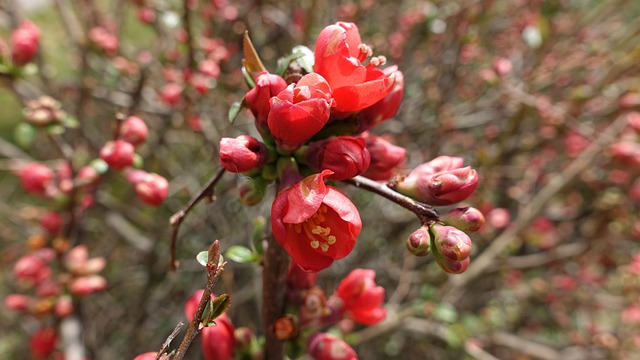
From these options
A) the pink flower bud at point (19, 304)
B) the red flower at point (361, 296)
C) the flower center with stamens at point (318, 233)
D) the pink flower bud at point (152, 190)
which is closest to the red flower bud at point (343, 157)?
the flower center with stamens at point (318, 233)

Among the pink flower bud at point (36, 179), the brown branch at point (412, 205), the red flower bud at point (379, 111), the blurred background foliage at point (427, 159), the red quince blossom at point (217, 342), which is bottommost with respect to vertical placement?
the blurred background foliage at point (427, 159)

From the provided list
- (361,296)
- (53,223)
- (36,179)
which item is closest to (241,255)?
(361,296)

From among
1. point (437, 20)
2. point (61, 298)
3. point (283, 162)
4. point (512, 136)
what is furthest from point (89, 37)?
point (512, 136)

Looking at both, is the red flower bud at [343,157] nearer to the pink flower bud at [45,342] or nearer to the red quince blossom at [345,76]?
the red quince blossom at [345,76]

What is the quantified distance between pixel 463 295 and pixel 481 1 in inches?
78.1

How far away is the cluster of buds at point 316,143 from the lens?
0.81 metres

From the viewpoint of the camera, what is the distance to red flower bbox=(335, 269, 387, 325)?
118 centimetres

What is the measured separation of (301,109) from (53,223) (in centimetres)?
162

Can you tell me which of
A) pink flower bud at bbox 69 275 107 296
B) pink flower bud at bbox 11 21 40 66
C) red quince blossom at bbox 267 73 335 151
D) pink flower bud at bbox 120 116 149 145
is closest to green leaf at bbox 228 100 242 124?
red quince blossom at bbox 267 73 335 151

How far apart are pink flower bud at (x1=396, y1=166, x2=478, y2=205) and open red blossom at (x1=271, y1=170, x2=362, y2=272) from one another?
0.49 ft

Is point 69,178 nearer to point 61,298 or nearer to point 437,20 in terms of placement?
point 61,298

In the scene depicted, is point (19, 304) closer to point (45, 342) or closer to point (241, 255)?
point (45, 342)

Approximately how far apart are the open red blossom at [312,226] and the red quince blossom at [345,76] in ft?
0.50

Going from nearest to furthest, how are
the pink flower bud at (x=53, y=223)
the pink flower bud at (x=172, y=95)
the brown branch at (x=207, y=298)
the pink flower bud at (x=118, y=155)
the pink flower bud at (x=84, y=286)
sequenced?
the brown branch at (x=207, y=298)
the pink flower bud at (x=118, y=155)
the pink flower bud at (x=84, y=286)
the pink flower bud at (x=53, y=223)
the pink flower bud at (x=172, y=95)
